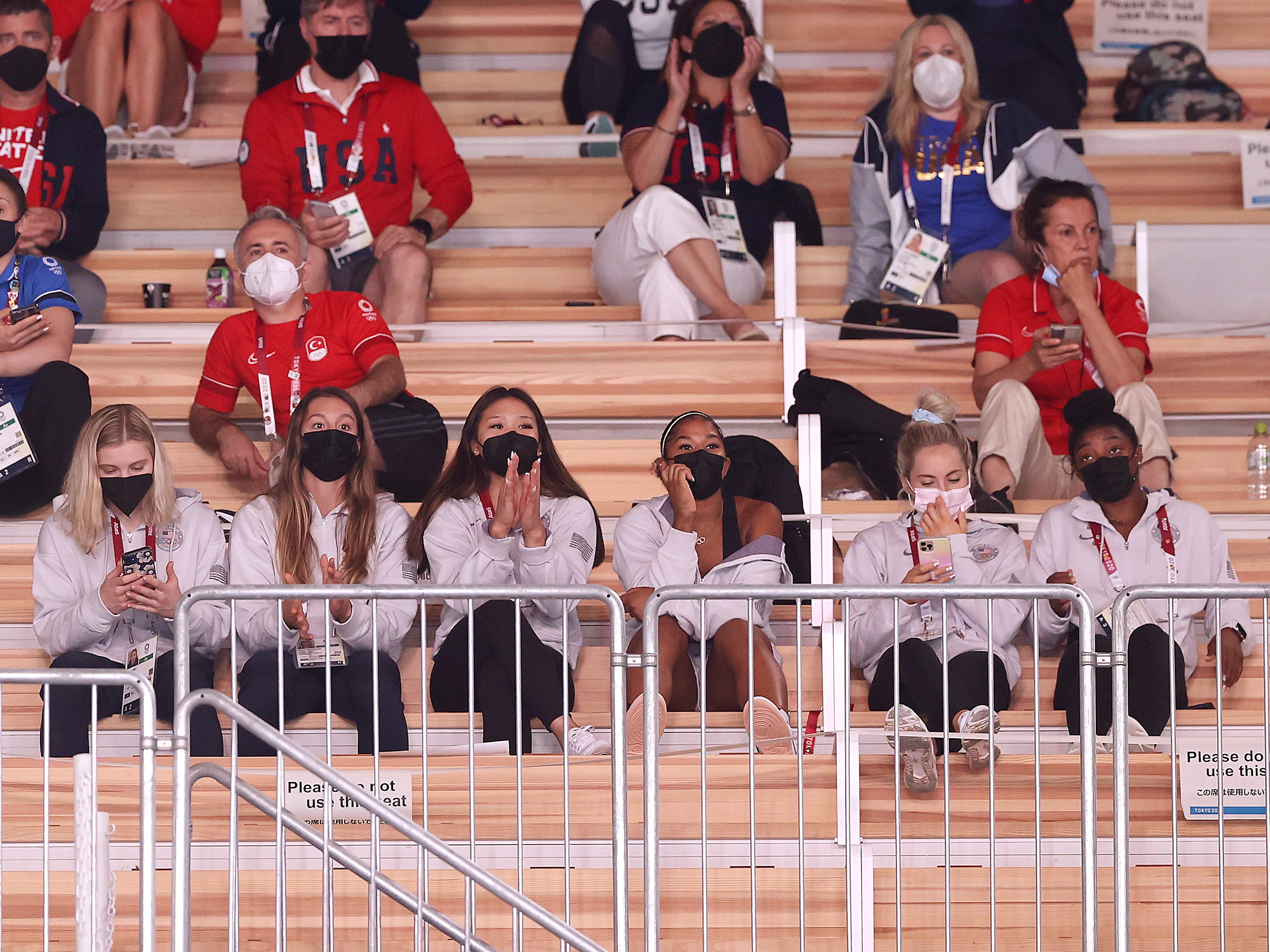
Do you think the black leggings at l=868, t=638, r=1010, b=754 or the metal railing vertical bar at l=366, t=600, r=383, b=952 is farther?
the black leggings at l=868, t=638, r=1010, b=754

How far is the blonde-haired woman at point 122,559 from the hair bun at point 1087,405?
93.5 inches

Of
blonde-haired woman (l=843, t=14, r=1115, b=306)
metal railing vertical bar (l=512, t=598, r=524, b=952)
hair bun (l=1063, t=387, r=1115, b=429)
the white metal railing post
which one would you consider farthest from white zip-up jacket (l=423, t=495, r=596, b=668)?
the white metal railing post

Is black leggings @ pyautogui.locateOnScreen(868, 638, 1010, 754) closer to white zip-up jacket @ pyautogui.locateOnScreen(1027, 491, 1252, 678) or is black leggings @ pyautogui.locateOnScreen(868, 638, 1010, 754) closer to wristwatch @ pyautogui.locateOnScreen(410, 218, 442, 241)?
white zip-up jacket @ pyautogui.locateOnScreen(1027, 491, 1252, 678)

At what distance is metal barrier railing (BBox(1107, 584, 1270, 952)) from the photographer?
11.1ft

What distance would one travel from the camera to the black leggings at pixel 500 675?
4.12 meters

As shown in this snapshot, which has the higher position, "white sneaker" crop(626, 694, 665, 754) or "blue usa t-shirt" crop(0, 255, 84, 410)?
"blue usa t-shirt" crop(0, 255, 84, 410)

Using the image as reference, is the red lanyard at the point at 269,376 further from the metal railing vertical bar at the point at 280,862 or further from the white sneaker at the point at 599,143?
the white sneaker at the point at 599,143

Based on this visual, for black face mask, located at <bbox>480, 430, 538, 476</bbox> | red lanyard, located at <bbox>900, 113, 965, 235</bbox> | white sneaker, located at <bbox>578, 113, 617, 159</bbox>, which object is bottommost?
black face mask, located at <bbox>480, 430, 538, 476</bbox>

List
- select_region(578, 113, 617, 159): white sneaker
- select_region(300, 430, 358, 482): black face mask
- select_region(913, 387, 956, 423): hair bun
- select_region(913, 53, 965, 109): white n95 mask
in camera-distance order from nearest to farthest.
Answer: select_region(300, 430, 358, 482): black face mask < select_region(913, 387, 956, 423): hair bun < select_region(913, 53, 965, 109): white n95 mask < select_region(578, 113, 617, 159): white sneaker

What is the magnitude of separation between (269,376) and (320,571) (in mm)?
985

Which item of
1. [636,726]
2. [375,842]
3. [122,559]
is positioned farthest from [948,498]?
[122,559]

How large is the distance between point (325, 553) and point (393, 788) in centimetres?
103

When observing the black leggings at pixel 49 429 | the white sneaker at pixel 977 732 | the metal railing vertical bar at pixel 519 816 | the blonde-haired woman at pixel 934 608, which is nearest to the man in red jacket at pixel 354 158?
the black leggings at pixel 49 429

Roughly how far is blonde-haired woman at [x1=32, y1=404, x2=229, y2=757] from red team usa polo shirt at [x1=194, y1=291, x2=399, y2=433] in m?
0.69
